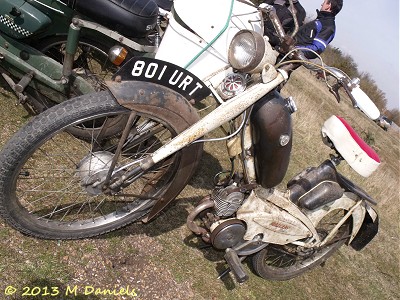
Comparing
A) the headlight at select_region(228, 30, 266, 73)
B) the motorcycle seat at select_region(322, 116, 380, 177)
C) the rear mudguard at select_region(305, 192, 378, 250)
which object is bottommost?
the rear mudguard at select_region(305, 192, 378, 250)

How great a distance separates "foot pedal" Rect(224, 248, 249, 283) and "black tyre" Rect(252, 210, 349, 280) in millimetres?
330

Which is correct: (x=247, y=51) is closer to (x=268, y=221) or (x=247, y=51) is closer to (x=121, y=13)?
(x=121, y=13)

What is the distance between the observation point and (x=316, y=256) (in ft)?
10.9

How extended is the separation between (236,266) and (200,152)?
0.86 metres

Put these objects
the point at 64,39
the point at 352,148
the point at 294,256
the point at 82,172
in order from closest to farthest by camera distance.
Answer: the point at 82,172, the point at 352,148, the point at 64,39, the point at 294,256

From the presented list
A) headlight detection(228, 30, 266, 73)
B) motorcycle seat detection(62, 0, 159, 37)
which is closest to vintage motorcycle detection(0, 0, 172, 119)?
motorcycle seat detection(62, 0, 159, 37)

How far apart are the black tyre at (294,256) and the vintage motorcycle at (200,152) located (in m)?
0.02

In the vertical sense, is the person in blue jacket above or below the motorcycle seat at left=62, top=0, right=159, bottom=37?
above

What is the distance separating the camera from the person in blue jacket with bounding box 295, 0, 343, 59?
433cm

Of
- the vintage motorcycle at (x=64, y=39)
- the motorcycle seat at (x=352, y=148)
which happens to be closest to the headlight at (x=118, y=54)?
the vintage motorcycle at (x=64, y=39)

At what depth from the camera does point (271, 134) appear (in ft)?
7.55

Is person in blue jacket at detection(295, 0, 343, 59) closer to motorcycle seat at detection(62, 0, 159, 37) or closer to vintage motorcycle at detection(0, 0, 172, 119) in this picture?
vintage motorcycle at detection(0, 0, 172, 119)

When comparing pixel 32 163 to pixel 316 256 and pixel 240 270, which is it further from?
pixel 316 256

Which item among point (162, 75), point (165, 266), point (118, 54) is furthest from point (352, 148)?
point (118, 54)
